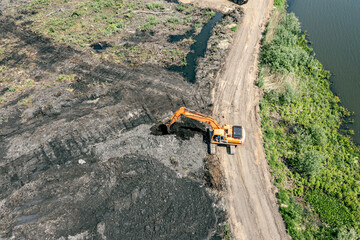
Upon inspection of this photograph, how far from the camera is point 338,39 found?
121ft

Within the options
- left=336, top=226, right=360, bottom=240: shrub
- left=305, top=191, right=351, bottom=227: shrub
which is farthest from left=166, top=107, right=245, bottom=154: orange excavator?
left=336, top=226, right=360, bottom=240: shrub

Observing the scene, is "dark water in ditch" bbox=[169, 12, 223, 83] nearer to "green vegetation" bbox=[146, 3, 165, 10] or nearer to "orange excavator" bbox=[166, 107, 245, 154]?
"orange excavator" bbox=[166, 107, 245, 154]

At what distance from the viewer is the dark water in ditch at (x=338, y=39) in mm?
29906

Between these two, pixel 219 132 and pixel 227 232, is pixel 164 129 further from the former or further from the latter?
pixel 227 232

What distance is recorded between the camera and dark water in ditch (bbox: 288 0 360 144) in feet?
98.1

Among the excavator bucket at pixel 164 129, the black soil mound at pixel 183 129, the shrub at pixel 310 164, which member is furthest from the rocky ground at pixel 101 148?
the shrub at pixel 310 164

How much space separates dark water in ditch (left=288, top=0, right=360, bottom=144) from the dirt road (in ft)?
34.9

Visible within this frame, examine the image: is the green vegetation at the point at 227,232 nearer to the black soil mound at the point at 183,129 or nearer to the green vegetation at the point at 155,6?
the black soil mound at the point at 183,129

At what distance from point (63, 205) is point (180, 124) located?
12529 millimetres

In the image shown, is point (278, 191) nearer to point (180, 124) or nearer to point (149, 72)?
point (180, 124)

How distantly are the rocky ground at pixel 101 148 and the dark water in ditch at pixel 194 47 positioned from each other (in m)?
1.06

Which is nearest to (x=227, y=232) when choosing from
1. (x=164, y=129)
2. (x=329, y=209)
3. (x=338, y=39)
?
(x=329, y=209)

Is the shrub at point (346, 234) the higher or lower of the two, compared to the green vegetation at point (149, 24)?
lower

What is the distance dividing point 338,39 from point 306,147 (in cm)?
2369
